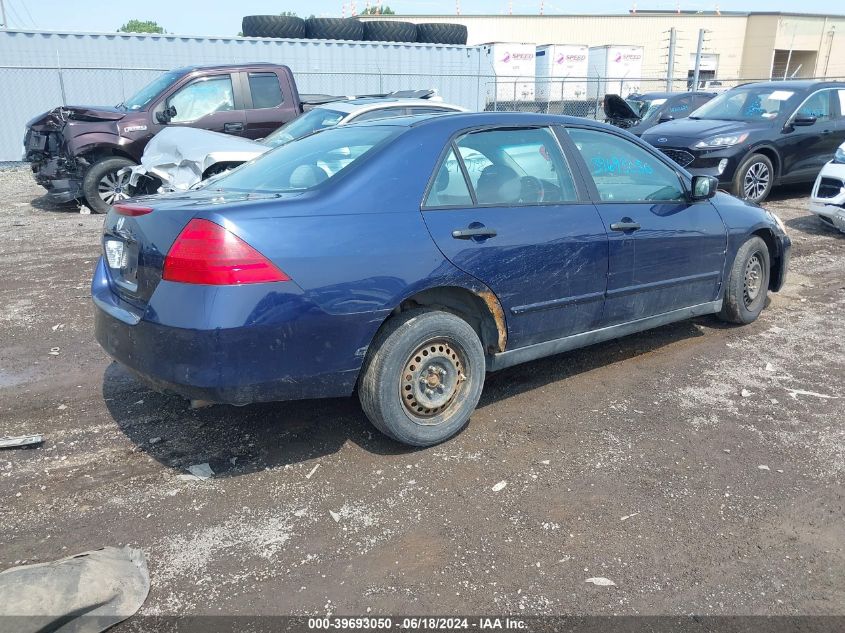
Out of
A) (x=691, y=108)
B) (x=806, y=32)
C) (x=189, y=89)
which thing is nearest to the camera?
(x=189, y=89)

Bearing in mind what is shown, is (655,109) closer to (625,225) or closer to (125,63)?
(625,225)

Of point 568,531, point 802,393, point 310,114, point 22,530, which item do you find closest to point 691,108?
point 310,114

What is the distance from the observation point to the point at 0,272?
7285mm

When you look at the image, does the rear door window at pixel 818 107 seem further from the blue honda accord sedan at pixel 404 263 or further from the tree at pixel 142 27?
the tree at pixel 142 27

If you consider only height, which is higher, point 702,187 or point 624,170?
point 624,170

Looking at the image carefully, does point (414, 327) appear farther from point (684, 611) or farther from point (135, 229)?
point (684, 611)

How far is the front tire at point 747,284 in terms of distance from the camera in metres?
5.32

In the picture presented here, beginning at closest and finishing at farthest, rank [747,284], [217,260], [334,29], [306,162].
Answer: [217,260] < [306,162] < [747,284] < [334,29]

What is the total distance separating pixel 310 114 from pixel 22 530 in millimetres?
6723

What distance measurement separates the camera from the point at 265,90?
1070cm

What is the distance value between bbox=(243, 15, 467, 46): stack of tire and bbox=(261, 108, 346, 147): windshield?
559 inches

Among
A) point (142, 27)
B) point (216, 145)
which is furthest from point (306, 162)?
point (142, 27)

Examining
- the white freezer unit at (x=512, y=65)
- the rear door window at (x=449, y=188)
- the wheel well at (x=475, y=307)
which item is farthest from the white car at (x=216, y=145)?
the white freezer unit at (x=512, y=65)

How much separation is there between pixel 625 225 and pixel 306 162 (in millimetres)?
1949
